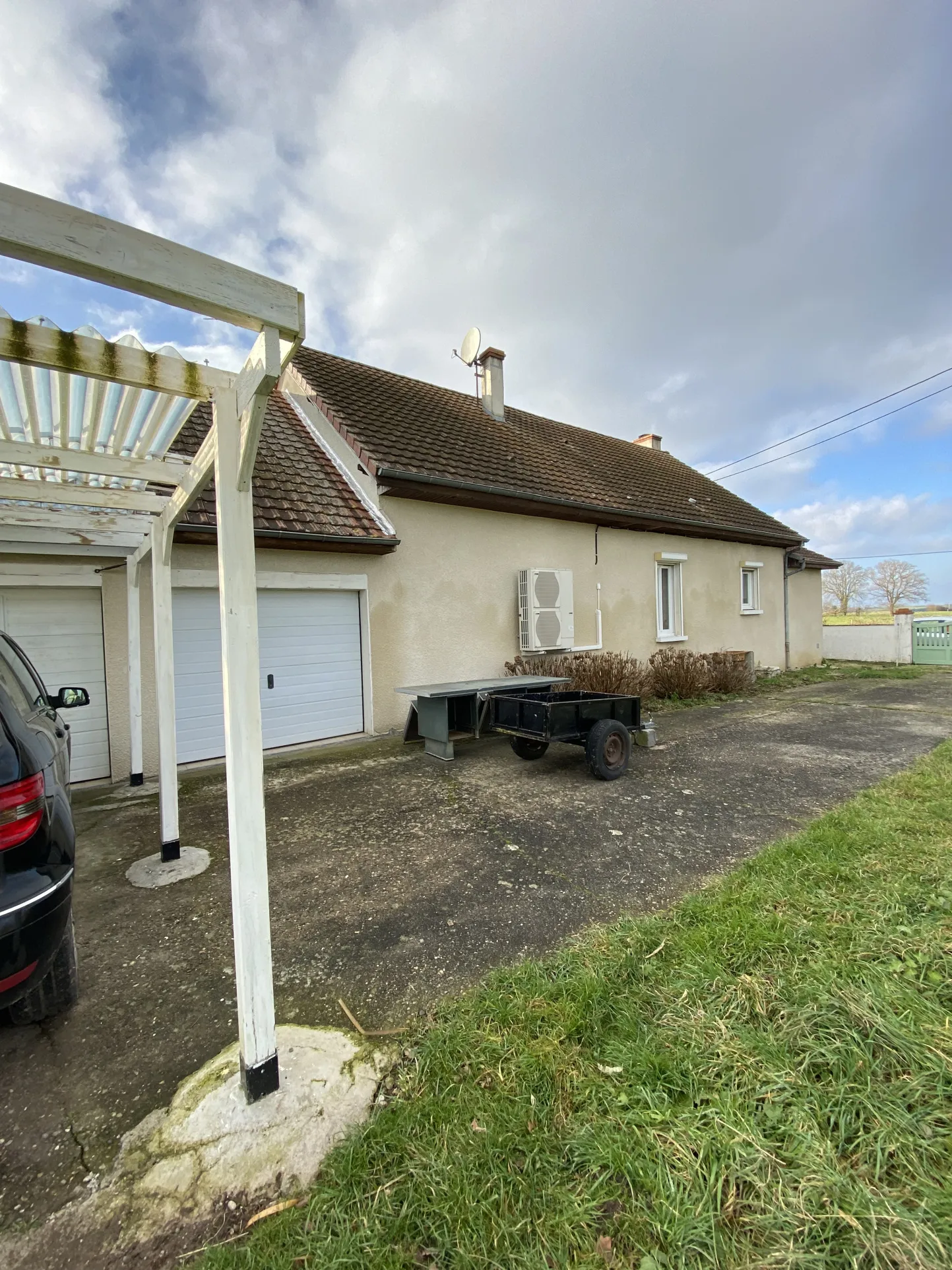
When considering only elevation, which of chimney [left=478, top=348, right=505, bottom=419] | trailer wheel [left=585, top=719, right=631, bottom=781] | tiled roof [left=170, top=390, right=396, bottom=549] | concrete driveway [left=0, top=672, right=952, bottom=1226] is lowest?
concrete driveway [left=0, top=672, right=952, bottom=1226]

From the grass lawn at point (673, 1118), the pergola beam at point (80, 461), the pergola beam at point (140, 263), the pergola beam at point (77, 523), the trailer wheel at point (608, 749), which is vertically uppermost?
the pergola beam at point (140, 263)

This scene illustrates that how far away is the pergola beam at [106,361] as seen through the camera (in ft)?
5.58

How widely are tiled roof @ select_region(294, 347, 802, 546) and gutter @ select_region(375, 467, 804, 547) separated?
18mm

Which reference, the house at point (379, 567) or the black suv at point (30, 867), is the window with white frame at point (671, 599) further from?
the black suv at point (30, 867)

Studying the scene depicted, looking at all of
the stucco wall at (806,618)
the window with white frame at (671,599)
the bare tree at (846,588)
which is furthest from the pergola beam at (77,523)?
the bare tree at (846,588)

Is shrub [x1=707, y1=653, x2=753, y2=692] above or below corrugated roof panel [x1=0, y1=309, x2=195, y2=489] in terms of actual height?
below

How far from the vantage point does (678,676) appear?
33.9 ft

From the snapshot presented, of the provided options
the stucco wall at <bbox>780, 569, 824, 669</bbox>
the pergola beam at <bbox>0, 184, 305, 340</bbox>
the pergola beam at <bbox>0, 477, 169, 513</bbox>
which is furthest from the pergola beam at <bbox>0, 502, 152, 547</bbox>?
the stucco wall at <bbox>780, 569, 824, 669</bbox>

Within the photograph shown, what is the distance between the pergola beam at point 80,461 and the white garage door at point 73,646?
3444 millimetres

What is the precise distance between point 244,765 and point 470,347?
11765 millimetres

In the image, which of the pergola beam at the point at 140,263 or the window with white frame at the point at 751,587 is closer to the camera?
the pergola beam at the point at 140,263

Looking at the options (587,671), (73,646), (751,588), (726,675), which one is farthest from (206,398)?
(751,588)

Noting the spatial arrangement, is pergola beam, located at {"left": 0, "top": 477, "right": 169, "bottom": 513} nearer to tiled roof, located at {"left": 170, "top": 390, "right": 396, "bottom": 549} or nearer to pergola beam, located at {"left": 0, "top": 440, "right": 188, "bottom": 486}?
pergola beam, located at {"left": 0, "top": 440, "right": 188, "bottom": 486}

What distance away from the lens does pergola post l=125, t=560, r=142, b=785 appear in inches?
216
